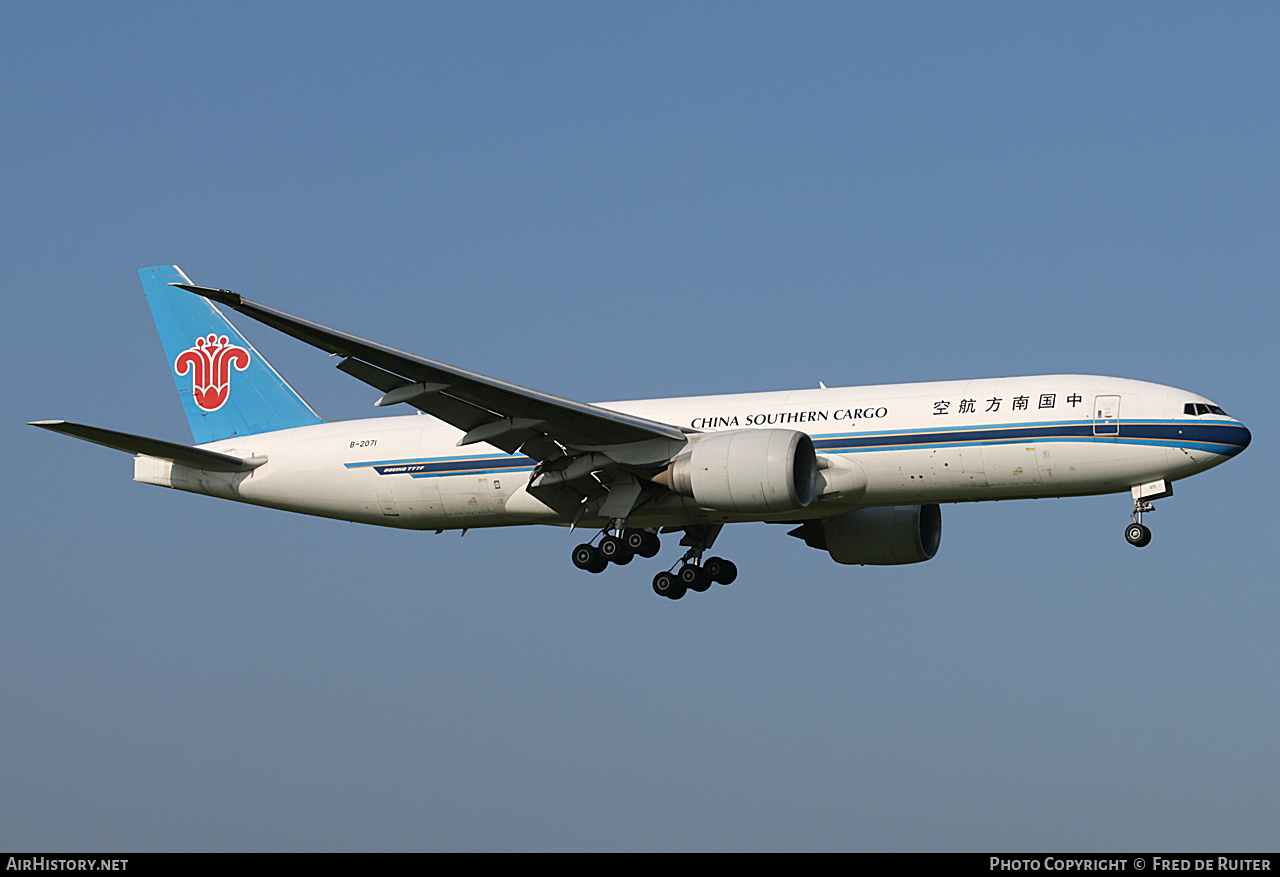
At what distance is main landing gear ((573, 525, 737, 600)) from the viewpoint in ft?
122

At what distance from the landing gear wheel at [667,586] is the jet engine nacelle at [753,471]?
4.83 meters

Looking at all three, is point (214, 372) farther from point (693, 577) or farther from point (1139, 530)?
point (1139, 530)

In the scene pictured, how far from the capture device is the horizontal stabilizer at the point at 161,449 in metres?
35.8

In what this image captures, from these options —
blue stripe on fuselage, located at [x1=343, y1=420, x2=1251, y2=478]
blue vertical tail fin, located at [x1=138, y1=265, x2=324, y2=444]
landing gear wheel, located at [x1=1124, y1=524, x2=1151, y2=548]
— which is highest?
blue vertical tail fin, located at [x1=138, y1=265, x2=324, y2=444]

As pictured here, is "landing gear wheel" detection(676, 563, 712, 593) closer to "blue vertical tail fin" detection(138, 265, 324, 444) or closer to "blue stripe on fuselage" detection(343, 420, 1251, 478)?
"blue stripe on fuselage" detection(343, 420, 1251, 478)

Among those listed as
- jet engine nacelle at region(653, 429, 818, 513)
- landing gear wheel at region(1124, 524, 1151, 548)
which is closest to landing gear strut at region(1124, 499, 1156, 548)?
landing gear wheel at region(1124, 524, 1151, 548)

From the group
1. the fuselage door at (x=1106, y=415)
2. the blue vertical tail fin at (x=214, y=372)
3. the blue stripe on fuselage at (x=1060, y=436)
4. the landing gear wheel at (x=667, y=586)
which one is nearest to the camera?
the blue stripe on fuselage at (x=1060, y=436)

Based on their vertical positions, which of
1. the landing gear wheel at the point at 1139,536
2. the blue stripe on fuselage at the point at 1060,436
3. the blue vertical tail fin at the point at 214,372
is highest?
the blue vertical tail fin at the point at 214,372

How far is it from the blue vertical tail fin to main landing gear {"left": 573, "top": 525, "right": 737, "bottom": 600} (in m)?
9.31

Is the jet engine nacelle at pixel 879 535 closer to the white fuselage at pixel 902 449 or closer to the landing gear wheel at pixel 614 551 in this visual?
the white fuselage at pixel 902 449

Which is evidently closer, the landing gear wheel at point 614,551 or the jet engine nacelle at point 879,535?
the landing gear wheel at point 614,551

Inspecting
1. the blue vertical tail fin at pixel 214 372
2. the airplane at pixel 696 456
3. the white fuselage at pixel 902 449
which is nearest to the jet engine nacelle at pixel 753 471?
the airplane at pixel 696 456
